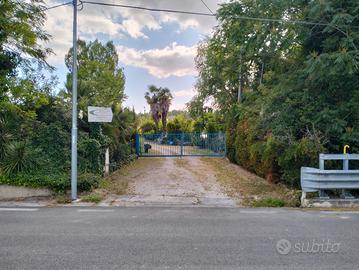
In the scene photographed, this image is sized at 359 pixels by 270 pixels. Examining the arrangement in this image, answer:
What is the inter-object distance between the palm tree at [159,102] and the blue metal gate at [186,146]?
14910 millimetres

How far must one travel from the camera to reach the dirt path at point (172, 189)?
7.16 metres

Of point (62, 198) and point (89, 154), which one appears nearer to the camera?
point (62, 198)

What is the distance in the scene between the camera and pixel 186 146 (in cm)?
2027

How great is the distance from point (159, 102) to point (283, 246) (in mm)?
33362

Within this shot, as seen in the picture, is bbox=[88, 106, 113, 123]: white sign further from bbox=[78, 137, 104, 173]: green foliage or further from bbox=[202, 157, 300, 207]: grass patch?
bbox=[202, 157, 300, 207]: grass patch

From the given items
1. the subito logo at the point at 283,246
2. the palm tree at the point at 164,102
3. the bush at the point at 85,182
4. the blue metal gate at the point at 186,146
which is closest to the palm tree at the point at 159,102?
the palm tree at the point at 164,102

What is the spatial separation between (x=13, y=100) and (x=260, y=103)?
7.68 meters

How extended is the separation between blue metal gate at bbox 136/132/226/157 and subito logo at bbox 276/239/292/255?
534 inches

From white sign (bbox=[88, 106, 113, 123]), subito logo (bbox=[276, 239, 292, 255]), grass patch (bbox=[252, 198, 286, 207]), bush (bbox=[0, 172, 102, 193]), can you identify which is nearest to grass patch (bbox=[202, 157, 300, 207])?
grass patch (bbox=[252, 198, 286, 207])

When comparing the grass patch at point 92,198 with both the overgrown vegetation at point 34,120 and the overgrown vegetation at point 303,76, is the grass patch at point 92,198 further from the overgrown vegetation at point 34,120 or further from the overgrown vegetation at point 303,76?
the overgrown vegetation at point 303,76

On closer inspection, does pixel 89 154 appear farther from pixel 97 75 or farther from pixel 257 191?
pixel 97 75

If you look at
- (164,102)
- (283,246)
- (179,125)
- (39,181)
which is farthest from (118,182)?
(164,102)

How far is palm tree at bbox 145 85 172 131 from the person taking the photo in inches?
1399

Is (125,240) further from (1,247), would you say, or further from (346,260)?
(346,260)
